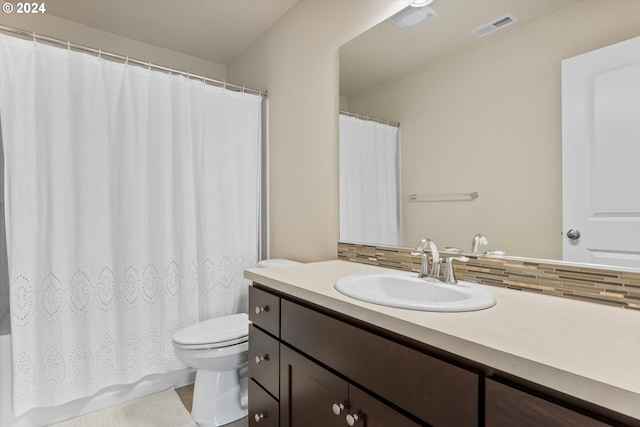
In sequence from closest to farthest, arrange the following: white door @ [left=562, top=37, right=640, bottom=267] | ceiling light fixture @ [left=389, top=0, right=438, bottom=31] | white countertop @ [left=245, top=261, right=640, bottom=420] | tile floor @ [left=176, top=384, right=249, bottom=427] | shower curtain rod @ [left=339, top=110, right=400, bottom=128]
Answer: white countertop @ [left=245, top=261, right=640, bottom=420] < white door @ [left=562, top=37, right=640, bottom=267] < ceiling light fixture @ [left=389, top=0, right=438, bottom=31] < shower curtain rod @ [left=339, top=110, right=400, bottom=128] < tile floor @ [left=176, top=384, right=249, bottom=427]

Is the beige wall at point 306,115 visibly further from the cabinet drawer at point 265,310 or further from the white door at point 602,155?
the white door at point 602,155

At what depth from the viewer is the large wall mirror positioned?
1021 millimetres

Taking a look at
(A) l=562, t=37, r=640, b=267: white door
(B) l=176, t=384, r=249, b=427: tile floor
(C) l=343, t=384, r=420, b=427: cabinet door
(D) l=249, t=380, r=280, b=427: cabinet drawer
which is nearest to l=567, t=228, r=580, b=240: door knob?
(A) l=562, t=37, r=640, b=267: white door

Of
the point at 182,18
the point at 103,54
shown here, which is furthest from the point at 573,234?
the point at 182,18

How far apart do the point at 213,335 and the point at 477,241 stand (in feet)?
4.40

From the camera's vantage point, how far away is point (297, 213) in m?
2.10

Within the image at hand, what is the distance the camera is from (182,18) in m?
2.24

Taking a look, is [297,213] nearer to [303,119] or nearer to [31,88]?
[303,119]

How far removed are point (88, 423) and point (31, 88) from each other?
1.71 meters

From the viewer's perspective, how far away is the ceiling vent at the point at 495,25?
1.14 metres

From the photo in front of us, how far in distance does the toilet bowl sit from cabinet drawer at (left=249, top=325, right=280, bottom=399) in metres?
0.33

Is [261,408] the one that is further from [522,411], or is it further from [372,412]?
[522,411]

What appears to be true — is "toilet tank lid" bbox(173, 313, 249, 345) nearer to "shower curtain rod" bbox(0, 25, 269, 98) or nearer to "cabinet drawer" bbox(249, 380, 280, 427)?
"cabinet drawer" bbox(249, 380, 280, 427)

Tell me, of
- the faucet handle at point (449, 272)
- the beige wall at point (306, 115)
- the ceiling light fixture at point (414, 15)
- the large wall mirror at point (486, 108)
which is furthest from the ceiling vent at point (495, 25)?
the faucet handle at point (449, 272)
